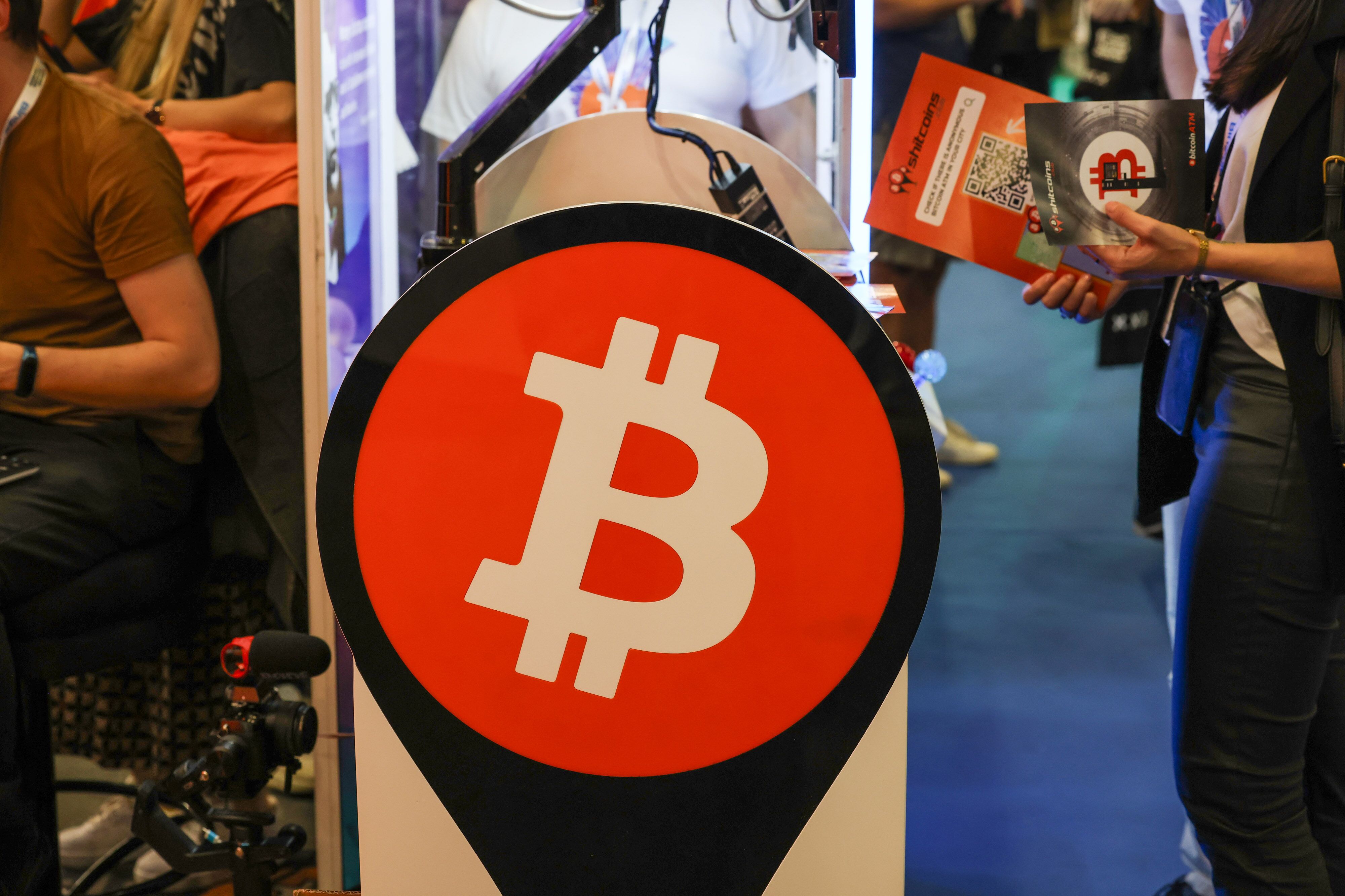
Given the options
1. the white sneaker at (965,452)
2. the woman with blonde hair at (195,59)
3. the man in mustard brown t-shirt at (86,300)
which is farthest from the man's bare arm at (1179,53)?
Answer: the white sneaker at (965,452)

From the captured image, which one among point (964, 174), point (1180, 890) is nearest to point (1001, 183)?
point (964, 174)

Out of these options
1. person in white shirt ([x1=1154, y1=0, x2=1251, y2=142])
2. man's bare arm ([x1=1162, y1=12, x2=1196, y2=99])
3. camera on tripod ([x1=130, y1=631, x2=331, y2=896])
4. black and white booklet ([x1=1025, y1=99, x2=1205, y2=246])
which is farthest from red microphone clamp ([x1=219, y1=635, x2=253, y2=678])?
man's bare arm ([x1=1162, y1=12, x2=1196, y2=99])

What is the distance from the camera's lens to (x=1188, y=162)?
1027mm

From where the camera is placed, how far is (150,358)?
147cm

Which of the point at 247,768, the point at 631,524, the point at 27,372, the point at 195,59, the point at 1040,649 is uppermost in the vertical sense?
the point at 195,59

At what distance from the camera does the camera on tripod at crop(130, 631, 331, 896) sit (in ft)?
3.65

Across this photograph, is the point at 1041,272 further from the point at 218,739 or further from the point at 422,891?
the point at 218,739

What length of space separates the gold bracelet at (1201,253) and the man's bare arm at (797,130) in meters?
0.80

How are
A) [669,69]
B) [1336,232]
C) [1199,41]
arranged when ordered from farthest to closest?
[669,69] → [1199,41] → [1336,232]

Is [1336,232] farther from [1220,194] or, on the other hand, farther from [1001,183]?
[1001,183]

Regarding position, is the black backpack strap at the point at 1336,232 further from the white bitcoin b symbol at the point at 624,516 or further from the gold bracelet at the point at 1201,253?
the white bitcoin b symbol at the point at 624,516

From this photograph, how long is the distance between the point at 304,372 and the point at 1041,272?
0.99 meters

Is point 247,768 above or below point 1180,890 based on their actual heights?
above

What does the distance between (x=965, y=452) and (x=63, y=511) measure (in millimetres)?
2809
